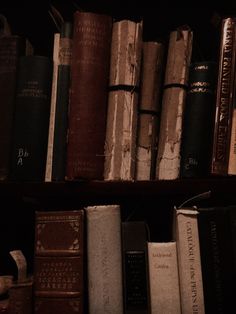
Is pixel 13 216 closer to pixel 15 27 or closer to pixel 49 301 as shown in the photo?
pixel 49 301

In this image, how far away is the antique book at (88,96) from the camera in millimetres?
817

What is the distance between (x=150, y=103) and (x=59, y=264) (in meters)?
0.39

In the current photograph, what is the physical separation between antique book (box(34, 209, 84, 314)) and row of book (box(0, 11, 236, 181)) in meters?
0.09

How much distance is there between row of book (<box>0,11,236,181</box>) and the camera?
0.82 m

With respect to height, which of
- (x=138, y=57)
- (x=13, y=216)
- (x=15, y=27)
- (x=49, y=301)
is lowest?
(x=49, y=301)

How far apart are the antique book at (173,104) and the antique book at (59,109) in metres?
0.21

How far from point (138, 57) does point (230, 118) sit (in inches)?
9.1

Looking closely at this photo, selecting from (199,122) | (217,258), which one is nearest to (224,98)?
(199,122)

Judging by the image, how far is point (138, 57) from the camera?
2.78ft

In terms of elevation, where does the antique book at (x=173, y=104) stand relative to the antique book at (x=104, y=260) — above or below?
above

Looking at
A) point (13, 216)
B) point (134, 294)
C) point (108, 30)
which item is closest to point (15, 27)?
point (108, 30)

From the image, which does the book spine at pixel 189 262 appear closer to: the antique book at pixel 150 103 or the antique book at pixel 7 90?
the antique book at pixel 150 103

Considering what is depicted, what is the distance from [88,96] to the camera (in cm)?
83

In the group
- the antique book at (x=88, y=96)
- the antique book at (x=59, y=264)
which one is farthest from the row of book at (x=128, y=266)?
the antique book at (x=88, y=96)
